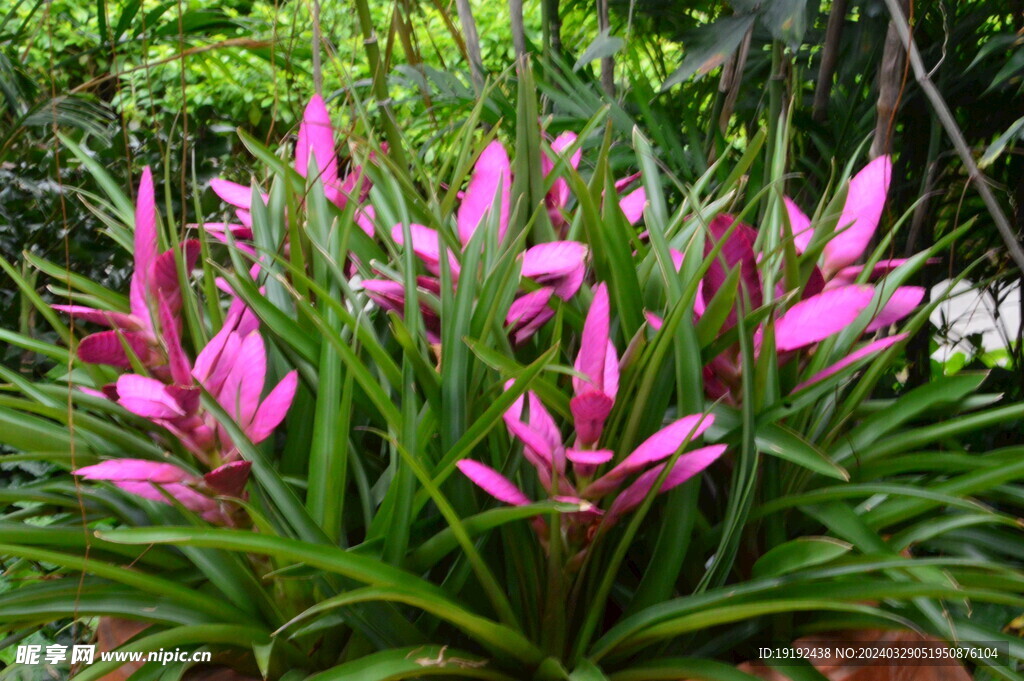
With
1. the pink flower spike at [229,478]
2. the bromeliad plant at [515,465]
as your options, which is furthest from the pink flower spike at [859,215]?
the pink flower spike at [229,478]

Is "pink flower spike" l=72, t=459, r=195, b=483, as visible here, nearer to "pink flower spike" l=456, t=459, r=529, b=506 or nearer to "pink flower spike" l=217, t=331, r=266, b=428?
"pink flower spike" l=217, t=331, r=266, b=428

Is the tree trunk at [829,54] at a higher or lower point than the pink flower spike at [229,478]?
higher

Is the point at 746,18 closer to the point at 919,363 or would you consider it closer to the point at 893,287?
the point at 893,287

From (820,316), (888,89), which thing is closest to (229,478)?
(820,316)

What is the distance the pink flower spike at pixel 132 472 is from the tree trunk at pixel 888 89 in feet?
2.16

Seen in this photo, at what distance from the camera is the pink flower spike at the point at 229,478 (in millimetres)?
470

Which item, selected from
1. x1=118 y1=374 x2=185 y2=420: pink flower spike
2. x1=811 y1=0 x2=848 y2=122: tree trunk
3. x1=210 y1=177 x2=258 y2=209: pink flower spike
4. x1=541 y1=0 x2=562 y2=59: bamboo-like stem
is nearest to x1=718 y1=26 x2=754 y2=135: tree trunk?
x1=811 y1=0 x2=848 y2=122: tree trunk

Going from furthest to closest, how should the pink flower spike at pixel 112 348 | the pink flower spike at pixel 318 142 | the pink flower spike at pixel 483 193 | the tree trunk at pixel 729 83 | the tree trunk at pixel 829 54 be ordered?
1. the tree trunk at pixel 729 83
2. the tree trunk at pixel 829 54
3. the pink flower spike at pixel 318 142
4. the pink flower spike at pixel 483 193
5. the pink flower spike at pixel 112 348

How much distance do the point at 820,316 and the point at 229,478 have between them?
372 millimetres

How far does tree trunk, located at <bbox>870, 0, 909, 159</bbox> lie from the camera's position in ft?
2.61

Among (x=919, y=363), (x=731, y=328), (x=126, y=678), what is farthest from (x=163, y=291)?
(x=919, y=363)

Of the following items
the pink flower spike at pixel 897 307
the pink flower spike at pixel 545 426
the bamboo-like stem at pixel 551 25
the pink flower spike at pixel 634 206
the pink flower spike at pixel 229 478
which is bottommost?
the pink flower spike at pixel 897 307

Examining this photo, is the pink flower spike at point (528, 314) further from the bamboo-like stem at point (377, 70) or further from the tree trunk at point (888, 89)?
the tree trunk at point (888, 89)

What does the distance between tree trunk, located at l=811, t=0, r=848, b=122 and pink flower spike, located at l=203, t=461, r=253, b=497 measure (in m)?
0.83
